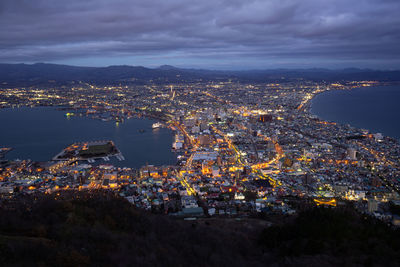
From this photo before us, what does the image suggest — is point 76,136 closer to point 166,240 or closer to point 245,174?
point 245,174

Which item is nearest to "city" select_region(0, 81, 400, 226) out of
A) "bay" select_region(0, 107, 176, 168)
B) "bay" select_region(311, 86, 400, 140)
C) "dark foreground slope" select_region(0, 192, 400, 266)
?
"bay" select_region(0, 107, 176, 168)

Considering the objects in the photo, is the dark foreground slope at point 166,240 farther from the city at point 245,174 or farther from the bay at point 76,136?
the bay at point 76,136

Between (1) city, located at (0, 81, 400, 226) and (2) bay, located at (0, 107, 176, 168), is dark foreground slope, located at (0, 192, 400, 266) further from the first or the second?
(2) bay, located at (0, 107, 176, 168)

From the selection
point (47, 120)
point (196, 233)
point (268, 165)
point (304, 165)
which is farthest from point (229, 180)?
point (47, 120)

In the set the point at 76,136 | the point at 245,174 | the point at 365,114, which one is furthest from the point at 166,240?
the point at 365,114

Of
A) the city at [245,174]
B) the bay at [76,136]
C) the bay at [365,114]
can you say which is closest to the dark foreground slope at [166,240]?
the city at [245,174]

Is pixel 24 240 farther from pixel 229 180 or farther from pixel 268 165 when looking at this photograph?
pixel 268 165

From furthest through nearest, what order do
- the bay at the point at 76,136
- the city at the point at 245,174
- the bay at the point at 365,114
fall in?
1. the bay at the point at 365,114
2. the bay at the point at 76,136
3. the city at the point at 245,174
